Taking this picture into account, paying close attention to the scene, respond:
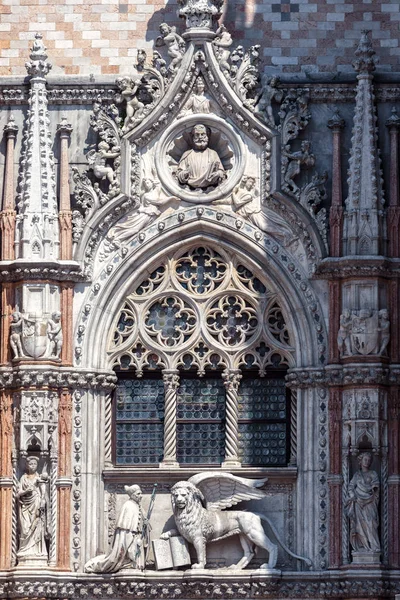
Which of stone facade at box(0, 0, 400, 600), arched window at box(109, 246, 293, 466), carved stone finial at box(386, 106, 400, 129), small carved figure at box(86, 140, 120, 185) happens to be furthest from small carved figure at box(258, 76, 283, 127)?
small carved figure at box(86, 140, 120, 185)

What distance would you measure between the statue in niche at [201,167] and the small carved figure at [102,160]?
87 cm

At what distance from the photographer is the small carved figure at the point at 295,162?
34.3m

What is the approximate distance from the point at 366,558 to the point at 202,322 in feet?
12.7

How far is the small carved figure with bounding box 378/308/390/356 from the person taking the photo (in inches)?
1320

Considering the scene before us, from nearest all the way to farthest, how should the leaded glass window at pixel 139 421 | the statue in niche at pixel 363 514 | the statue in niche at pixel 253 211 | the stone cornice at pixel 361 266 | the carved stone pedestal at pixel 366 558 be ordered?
the carved stone pedestal at pixel 366 558 → the statue in niche at pixel 363 514 → the stone cornice at pixel 361 266 → the leaded glass window at pixel 139 421 → the statue in niche at pixel 253 211

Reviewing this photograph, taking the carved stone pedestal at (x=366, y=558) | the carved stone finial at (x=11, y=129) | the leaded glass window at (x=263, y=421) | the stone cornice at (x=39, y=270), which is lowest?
the carved stone pedestal at (x=366, y=558)

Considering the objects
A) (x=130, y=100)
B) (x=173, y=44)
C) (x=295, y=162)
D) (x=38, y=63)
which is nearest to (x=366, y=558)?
(x=295, y=162)

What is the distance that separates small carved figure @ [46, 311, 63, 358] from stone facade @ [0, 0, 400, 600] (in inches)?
1.0

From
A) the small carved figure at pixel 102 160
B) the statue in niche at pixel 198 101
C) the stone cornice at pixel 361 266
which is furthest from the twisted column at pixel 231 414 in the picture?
the statue in niche at pixel 198 101

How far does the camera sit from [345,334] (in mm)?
33594

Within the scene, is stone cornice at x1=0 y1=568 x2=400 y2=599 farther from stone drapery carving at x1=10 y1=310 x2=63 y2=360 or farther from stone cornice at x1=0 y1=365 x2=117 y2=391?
stone drapery carving at x1=10 y1=310 x2=63 y2=360

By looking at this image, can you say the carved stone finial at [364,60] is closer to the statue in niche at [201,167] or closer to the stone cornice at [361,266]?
the statue in niche at [201,167]

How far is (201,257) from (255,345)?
1.40m

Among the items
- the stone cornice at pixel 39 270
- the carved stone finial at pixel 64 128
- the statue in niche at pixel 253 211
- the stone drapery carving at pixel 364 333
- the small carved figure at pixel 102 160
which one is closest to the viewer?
the stone drapery carving at pixel 364 333
